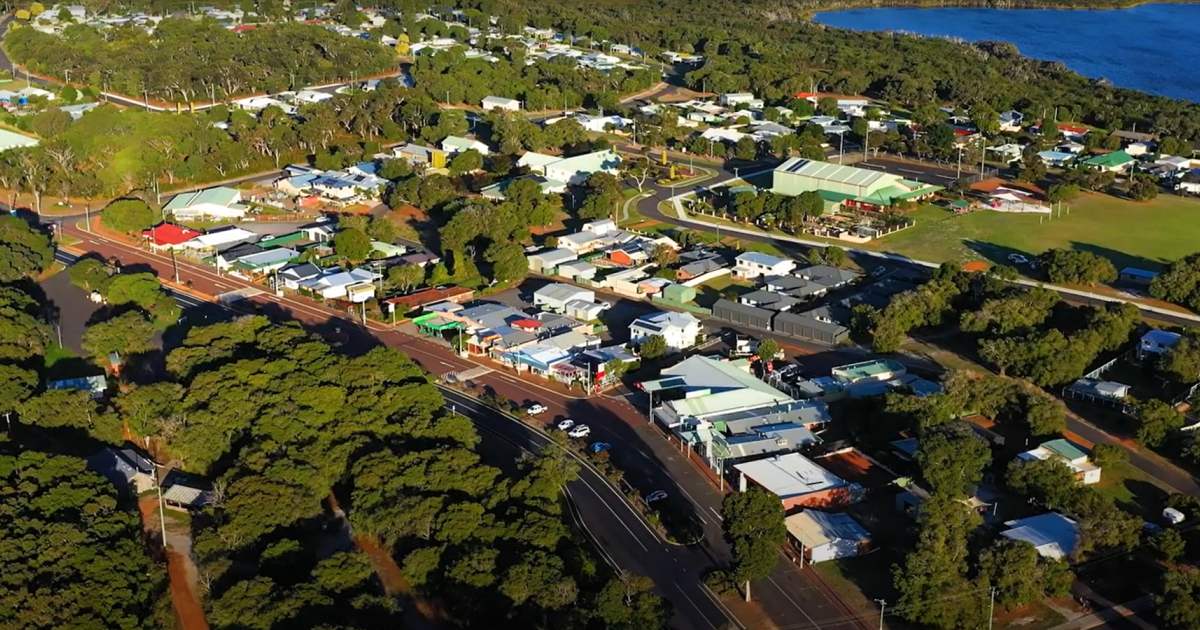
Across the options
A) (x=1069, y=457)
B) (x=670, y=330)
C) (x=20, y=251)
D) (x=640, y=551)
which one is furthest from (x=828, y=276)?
(x=20, y=251)

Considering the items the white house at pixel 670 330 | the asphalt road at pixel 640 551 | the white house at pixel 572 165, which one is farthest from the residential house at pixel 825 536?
the white house at pixel 572 165

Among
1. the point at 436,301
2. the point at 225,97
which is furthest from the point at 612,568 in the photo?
the point at 225,97

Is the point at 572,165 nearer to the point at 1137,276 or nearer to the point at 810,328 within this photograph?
the point at 810,328

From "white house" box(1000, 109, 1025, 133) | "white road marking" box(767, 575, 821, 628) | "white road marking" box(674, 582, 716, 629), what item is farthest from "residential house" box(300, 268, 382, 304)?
"white house" box(1000, 109, 1025, 133)

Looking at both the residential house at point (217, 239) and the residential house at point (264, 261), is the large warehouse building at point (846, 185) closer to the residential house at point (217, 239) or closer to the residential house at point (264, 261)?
the residential house at point (264, 261)

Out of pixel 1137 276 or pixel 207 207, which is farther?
pixel 207 207

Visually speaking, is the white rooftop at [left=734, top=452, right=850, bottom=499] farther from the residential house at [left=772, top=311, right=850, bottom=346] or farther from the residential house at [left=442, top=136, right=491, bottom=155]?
the residential house at [left=442, top=136, right=491, bottom=155]
